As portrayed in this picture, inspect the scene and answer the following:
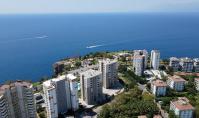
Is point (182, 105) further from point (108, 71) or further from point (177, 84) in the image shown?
point (108, 71)

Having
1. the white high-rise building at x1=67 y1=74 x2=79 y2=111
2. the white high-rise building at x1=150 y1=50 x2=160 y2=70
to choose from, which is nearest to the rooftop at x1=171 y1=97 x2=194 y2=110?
the white high-rise building at x1=67 y1=74 x2=79 y2=111

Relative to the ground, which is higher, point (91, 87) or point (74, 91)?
point (74, 91)

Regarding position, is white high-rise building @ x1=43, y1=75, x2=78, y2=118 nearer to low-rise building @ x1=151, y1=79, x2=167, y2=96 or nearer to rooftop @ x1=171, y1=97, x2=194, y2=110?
low-rise building @ x1=151, y1=79, x2=167, y2=96

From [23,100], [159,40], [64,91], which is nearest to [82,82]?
[64,91]

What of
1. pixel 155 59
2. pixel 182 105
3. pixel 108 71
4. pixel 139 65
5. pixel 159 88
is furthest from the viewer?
pixel 155 59

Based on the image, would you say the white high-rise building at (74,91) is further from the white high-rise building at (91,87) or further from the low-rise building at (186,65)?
the low-rise building at (186,65)

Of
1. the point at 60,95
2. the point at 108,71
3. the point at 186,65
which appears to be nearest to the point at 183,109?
the point at 108,71
